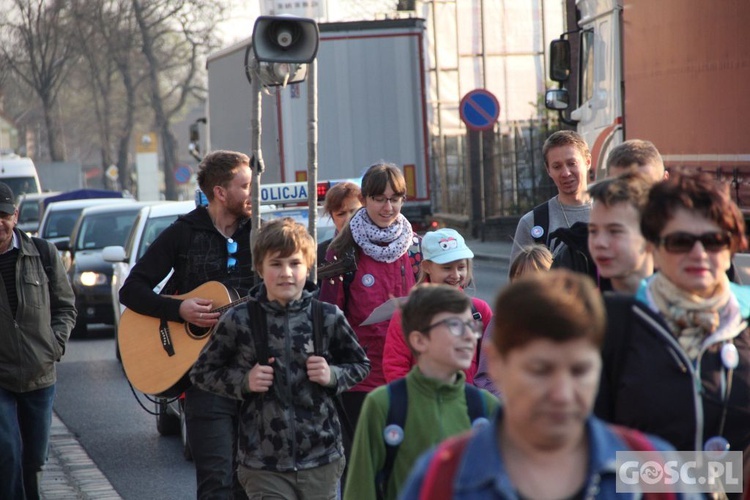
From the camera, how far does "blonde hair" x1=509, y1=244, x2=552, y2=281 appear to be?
5121 mm

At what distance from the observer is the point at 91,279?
16.4 metres

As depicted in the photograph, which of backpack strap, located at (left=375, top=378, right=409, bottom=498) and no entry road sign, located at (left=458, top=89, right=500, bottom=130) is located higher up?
no entry road sign, located at (left=458, top=89, right=500, bottom=130)

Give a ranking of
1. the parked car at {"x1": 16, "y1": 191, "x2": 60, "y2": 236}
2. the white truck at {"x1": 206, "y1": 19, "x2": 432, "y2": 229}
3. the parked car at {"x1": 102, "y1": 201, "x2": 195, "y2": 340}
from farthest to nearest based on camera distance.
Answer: the parked car at {"x1": 16, "y1": 191, "x2": 60, "y2": 236}, the white truck at {"x1": 206, "y1": 19, "x2": 432, "y2": 229}, the parked car at {"x1": 102, "y1": 201, "x2": 195, "y2": 340}

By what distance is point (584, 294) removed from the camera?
7.59ft

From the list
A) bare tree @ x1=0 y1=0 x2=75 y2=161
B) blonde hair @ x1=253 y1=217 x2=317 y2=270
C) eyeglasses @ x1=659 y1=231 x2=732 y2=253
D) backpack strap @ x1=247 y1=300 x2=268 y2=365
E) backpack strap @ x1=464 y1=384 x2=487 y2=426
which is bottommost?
backpack strap @ x1=464 y1=384 x2=487 y2=426

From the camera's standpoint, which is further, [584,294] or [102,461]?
[102,461]

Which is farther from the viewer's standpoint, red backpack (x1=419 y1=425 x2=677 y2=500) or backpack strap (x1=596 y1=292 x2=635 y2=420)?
backpack strap (x1=596 y1=292 x2=635 y2=420)

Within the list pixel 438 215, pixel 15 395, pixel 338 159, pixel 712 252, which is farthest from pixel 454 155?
pixel 712 252

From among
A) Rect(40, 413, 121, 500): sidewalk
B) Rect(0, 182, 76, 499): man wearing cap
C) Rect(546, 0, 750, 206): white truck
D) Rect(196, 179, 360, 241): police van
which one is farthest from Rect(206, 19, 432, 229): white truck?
Rect(0, 182, 76, 499): man wearing cap

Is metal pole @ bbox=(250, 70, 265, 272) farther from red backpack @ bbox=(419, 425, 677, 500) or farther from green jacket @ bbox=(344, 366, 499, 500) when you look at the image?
red backpack @ bbox=(419, 425, 677, 500)

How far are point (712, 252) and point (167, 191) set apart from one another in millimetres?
62821

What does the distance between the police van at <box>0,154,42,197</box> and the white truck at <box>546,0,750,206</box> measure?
30.4m

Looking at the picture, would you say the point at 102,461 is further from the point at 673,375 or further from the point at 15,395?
the point at 673,375

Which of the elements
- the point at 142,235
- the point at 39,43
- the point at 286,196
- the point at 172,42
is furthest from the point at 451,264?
the point at 172,42
